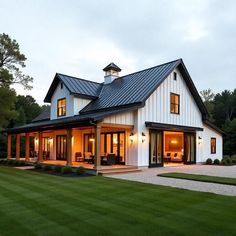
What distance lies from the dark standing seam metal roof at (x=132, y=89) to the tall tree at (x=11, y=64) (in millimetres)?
6704

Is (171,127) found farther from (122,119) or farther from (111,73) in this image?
(111,73)

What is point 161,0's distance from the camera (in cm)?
1427

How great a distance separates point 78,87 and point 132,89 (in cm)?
483

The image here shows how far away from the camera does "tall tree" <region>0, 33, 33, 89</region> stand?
22625mm

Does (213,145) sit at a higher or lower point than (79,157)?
higher

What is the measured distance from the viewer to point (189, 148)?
72.4 ft

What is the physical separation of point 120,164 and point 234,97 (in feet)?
138

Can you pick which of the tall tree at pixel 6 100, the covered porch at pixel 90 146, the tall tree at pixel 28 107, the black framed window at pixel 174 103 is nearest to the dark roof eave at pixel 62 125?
the covered porch at pixel 90 146

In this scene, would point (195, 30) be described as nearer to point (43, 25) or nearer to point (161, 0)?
point (161, 0)

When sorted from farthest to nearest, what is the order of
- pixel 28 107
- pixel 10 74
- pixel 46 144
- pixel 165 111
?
pixel 28 107 → pixel 46 144 → pixel 10 74 → pixel 165 111

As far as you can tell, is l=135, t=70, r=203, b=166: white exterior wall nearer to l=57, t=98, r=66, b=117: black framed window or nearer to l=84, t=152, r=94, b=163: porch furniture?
l=84, t=152, r=94, b=163: porch furniture

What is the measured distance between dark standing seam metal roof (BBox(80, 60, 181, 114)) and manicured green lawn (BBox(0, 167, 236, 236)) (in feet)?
30.1

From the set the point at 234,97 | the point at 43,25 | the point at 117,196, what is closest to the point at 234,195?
the point at 117,196

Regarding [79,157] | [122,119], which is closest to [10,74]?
[79,157]
